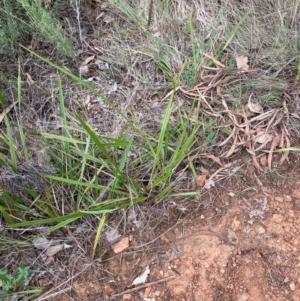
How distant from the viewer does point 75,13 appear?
7.70ft

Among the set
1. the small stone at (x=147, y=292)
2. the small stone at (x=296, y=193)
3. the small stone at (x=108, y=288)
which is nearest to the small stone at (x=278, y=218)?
the small stone at (x=296, y=193)

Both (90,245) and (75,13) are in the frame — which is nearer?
(90,245)

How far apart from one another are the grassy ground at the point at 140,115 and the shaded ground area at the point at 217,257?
9 cm

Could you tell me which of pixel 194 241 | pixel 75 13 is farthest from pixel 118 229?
pixel 75 13

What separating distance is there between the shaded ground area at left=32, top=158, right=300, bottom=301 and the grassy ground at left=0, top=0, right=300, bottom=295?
0.09 meters

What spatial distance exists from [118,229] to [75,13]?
1.24m

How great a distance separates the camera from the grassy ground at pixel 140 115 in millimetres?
1804

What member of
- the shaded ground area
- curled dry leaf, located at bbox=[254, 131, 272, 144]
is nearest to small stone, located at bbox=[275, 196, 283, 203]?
the shaded ground area

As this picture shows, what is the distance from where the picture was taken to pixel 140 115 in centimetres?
203

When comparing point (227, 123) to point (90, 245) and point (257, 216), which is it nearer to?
point (257, 216)

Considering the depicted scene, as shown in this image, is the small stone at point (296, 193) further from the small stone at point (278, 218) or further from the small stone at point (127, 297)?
the small stone at point (127, 297)

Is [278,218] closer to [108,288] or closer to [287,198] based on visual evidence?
[287,198]

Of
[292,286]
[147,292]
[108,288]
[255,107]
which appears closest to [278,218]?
[292,286]

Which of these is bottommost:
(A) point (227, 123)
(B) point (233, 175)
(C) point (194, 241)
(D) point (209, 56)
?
(C) point (194, 241)
